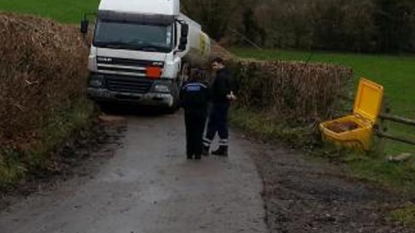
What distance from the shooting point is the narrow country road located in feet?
30.8

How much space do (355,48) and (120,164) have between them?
5780cm

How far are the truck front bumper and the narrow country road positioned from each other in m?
6.11

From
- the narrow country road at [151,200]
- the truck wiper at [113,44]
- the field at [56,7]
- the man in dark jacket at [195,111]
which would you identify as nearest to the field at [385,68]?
the truck wiper at [113,44]

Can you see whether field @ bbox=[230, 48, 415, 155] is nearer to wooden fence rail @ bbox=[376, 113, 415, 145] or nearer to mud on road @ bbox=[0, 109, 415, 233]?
wooden fence rail @ bbox=[376, 113, 415, 145]

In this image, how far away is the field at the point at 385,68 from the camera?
39.9 metres

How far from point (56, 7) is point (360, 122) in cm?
5117

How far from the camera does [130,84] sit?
22.0m

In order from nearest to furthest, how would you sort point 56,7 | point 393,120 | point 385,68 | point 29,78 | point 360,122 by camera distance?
point 29,78
point 393,120
point 360,122
point 385,68
point 56,7

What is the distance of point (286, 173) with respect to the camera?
1438cm

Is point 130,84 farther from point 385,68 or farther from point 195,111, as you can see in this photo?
point 385,68

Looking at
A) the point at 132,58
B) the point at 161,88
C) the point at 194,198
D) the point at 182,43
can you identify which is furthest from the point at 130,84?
the point at 194,198

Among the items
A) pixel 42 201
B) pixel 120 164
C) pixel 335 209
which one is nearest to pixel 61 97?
pixel 120 164

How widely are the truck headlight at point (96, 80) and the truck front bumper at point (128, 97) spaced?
108mm

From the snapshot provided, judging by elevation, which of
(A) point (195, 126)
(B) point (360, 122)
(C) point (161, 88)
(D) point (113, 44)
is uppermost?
(A) point (195, 126)
